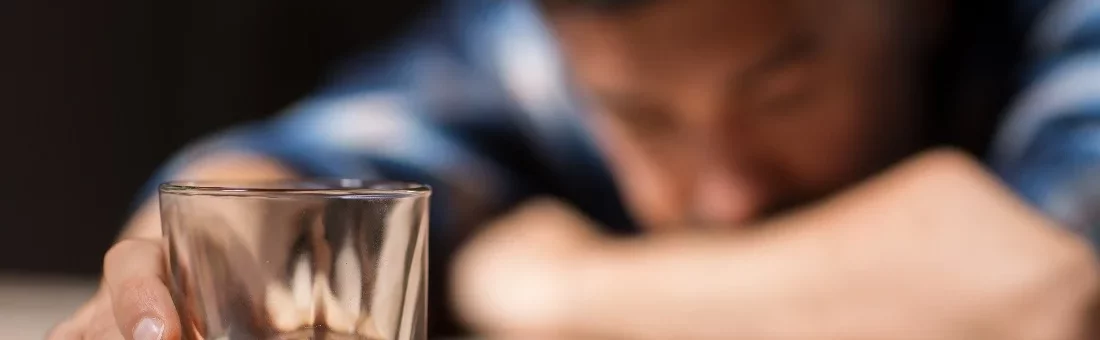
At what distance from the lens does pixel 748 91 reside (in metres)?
0.68

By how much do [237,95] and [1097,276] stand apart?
0.77 m

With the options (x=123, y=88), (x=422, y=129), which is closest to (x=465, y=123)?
(x=422, y=129)

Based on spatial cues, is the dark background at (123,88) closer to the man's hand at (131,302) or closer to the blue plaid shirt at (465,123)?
the blue plaid shirt at (465,123)

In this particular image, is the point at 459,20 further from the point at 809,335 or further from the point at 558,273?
the point at 809,335

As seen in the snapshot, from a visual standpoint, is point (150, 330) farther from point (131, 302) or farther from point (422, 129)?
point (422, 129)

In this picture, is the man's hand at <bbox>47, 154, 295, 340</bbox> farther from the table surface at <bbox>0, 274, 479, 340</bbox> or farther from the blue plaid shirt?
the blue plaid shirt

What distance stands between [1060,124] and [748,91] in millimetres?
217

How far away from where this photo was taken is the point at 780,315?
0.47m

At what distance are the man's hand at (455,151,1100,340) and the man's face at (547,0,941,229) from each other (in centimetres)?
17


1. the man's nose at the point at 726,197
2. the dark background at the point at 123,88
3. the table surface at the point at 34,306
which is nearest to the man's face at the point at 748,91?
the man's nose at the point at 726,197

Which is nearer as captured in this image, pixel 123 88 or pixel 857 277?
pixel 857 277

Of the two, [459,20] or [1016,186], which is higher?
[459,20]

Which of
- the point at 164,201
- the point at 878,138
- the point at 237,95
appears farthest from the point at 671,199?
the point at 164,201

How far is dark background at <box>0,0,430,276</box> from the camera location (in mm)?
858
